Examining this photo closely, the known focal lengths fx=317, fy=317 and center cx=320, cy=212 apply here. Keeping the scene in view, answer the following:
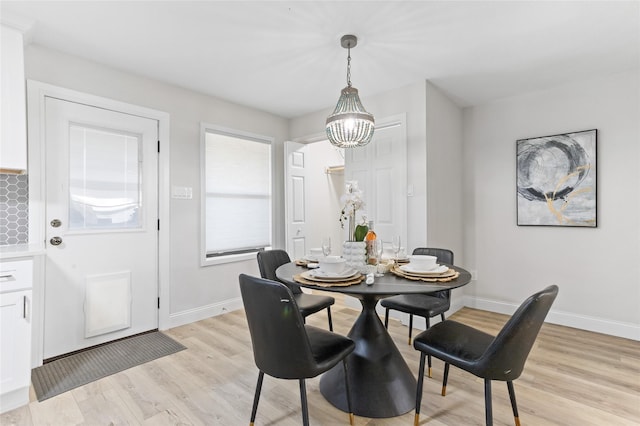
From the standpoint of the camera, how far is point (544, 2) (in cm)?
203

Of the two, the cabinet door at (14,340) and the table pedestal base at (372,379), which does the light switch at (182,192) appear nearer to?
the cabinet door at (14,340)

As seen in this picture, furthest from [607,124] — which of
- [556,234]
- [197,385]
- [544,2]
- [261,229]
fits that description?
[197,385]

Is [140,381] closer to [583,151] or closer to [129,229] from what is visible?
[129,229]

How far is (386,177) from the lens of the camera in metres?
3.57

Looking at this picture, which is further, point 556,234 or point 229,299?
point 229,299

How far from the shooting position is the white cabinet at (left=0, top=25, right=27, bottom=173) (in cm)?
213

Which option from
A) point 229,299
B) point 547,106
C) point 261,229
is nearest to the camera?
point 547,106

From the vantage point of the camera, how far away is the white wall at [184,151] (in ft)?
9.17

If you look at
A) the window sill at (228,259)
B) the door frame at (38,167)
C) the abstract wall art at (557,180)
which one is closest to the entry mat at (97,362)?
the door frame at (38,167)

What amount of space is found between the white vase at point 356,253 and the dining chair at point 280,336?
1.89 ft

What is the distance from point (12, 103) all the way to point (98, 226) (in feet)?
3.57

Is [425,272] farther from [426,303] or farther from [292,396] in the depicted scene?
[292,396]

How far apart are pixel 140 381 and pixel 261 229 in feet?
7.32

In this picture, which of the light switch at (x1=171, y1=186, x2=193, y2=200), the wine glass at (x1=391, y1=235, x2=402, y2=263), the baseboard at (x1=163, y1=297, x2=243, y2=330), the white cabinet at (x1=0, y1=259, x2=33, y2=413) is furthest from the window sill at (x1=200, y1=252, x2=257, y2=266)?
the wine glass at (x1=391, y1=235, x2=402, y2=263)
